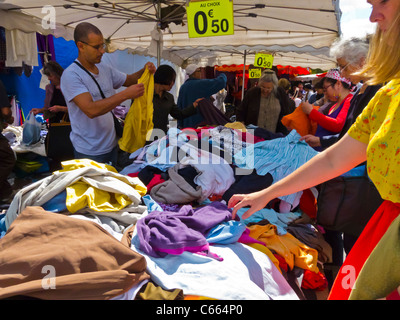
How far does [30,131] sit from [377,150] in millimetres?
5159

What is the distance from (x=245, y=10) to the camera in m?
4.63

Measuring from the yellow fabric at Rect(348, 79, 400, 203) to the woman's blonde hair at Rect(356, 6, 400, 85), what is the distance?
0.12ft

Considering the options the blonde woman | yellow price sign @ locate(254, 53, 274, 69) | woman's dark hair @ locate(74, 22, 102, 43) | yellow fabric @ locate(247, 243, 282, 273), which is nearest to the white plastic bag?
woman's dark hair @ locate(74, 22, 102, 43)

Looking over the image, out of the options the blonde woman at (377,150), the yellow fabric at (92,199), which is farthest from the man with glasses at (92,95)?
the blonde woman at (377,150)

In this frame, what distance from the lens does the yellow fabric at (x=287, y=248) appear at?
1.76 meters

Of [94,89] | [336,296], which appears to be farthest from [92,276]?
[94,89]

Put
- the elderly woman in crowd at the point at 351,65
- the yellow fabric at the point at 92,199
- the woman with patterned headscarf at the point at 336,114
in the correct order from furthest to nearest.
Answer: the woman with patterned headscarf at the point at 336,114
the elderly woman in crowd at the point at 351,65
the yellow fabric at the point at 92,199

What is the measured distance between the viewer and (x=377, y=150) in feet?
2.88

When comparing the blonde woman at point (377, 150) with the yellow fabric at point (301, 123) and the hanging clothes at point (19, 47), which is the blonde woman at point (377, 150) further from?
the hanging clothes at point (19, 47)

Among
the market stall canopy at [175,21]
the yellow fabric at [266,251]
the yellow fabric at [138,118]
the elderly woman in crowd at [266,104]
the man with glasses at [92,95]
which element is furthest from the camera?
the elderly woman in crowd at [266,104]

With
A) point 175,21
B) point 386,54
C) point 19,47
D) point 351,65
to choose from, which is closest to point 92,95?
Result: point 351,65

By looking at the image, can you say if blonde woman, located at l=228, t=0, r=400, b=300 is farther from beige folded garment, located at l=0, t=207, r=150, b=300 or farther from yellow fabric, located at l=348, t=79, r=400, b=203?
beige folded garment, located at l=0, t=207, r=150, b=300

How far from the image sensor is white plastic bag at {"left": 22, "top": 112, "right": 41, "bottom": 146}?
482 centimetres

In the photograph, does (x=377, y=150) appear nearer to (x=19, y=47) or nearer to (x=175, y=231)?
(x=175, y=231)
